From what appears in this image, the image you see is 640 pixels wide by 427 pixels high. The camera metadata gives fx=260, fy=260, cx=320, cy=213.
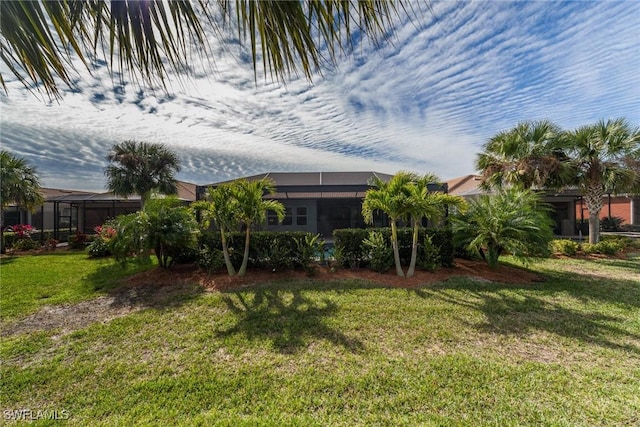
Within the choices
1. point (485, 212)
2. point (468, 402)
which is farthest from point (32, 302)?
point (485, 212)

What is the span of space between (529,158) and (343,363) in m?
12.2

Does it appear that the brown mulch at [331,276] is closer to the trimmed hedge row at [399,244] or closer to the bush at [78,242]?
the trimmed hedge row at [399,244]

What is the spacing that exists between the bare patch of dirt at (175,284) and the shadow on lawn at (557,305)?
659 millimetres

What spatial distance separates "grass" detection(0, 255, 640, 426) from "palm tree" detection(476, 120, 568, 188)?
6.51 meters

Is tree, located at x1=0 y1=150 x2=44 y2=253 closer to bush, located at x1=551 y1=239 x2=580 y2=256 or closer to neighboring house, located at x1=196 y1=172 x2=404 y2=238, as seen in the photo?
neighboring house, located at x1=196 y1=172 x2=404 y2=238

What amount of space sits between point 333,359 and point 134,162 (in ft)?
56.9

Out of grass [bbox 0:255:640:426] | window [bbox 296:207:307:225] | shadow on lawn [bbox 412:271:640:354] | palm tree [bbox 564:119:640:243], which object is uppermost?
palm tree [bbox 564:119:640:243]

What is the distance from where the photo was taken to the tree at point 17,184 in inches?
503

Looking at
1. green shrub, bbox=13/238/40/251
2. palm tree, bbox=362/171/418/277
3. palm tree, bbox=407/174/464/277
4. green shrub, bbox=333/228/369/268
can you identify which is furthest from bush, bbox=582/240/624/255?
green shrub, bbox=13/238/40/251

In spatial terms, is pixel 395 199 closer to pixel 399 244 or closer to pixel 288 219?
pixel 399 244

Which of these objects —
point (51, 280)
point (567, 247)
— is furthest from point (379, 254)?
point (51, 280)

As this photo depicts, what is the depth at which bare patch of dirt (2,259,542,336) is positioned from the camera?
496cm

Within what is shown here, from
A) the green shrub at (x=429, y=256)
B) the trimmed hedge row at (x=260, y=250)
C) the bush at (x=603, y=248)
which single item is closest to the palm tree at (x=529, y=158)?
the bush at (x=603, y=248)

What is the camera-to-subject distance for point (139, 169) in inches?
622
